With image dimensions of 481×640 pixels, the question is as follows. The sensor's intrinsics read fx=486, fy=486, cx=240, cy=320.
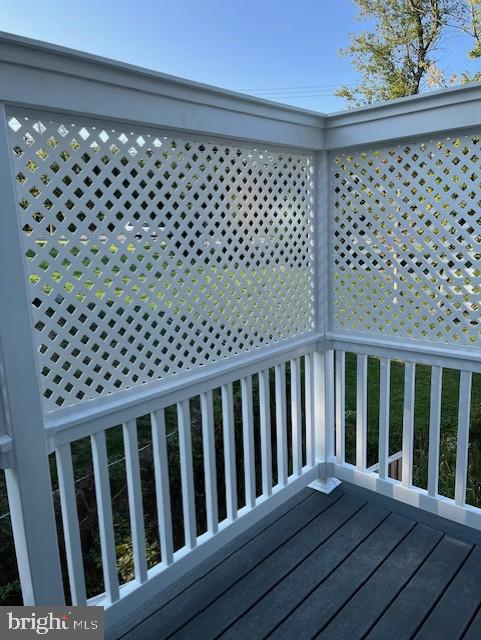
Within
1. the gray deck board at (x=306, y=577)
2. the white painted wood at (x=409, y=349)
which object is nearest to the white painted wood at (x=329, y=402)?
the white painted wood at (x=409, y=349)

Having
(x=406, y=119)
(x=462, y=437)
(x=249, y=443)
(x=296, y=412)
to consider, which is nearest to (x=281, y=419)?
(x=296, y=412)

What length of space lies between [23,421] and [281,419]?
1684 millimetres

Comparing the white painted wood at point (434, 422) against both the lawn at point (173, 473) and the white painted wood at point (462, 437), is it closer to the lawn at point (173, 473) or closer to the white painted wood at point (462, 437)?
the white painted wood at point (462, 437)

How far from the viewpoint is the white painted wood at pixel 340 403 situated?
320 cm

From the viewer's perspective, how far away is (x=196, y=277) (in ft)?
7.79

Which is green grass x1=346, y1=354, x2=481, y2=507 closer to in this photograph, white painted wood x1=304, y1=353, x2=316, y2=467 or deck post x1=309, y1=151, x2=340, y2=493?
deck post x1=309, y1=151, x2=340, y2=493

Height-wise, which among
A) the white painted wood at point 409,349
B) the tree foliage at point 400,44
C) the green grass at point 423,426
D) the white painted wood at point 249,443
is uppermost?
the tree foliage at point 400,44

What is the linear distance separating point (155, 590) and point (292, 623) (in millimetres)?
666

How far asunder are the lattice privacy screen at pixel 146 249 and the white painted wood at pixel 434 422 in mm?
905

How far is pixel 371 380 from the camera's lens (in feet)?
21.2

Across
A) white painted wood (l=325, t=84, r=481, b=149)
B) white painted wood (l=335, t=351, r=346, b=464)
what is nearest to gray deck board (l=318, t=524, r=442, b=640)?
white painted wood (l=335, t=351, r=346, b=464)

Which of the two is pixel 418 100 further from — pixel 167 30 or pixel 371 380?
pixel 167 30

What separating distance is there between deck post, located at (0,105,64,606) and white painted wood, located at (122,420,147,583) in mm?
413

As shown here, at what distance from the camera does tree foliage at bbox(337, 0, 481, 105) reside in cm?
1051
